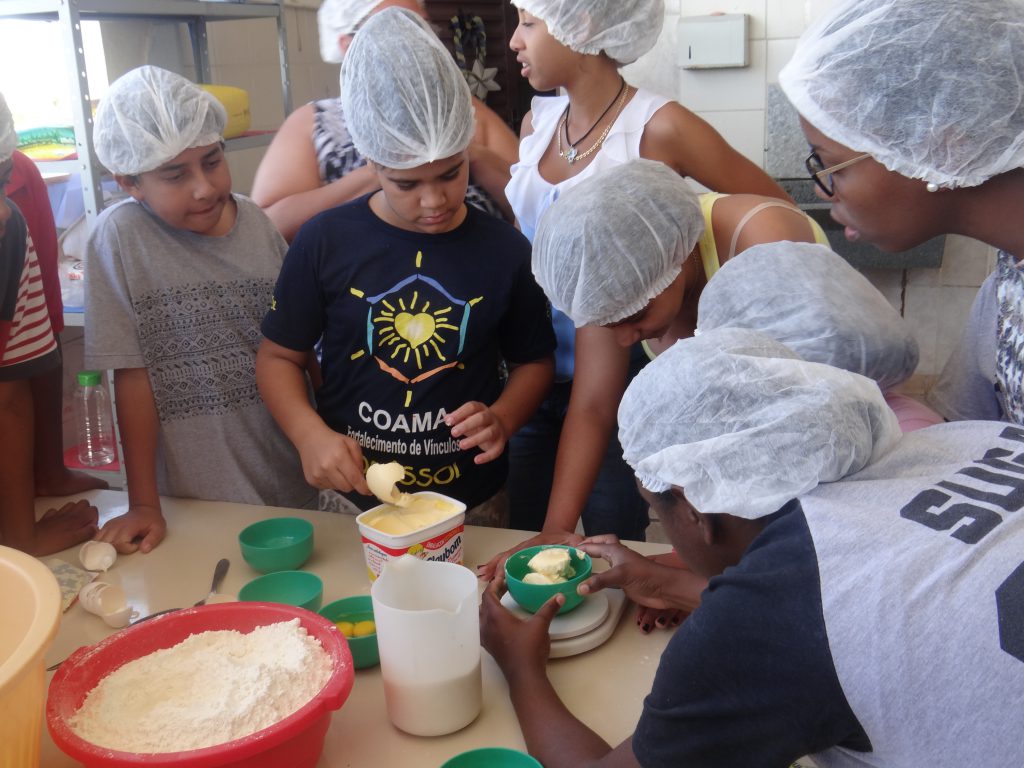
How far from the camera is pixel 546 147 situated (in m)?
1.75

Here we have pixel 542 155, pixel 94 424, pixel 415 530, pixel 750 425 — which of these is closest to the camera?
pixel 750 425

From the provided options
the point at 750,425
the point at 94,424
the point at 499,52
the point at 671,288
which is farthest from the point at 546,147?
the point at 499,52

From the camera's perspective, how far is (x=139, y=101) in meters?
1.58

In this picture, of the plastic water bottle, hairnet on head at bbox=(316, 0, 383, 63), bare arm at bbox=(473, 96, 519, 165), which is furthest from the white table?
the plastic water bottle

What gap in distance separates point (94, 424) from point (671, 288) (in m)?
2.27

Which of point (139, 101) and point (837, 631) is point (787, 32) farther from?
point (837, 631)

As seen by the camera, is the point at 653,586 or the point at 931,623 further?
the point at 653,586

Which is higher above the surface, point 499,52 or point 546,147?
point 499,52

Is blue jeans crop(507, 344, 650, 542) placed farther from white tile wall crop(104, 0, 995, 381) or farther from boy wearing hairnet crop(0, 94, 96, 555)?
white tile wall crop(104, 0, 995, 381)

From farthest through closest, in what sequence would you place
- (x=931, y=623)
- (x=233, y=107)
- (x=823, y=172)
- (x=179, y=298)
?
1. (x=233, y=107)
2. (x=179, y=298)
3. (x=823, y=172)
4. (x=931, y=623)

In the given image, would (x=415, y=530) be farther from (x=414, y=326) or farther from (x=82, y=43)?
(x=82, y=43)

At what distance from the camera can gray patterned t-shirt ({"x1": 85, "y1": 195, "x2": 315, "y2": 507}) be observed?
158 centimetres

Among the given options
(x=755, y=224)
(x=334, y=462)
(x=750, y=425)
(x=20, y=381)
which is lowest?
(x=334, y=462)


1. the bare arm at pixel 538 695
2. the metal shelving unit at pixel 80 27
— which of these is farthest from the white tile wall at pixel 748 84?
the bare arm at pixel 538 695
